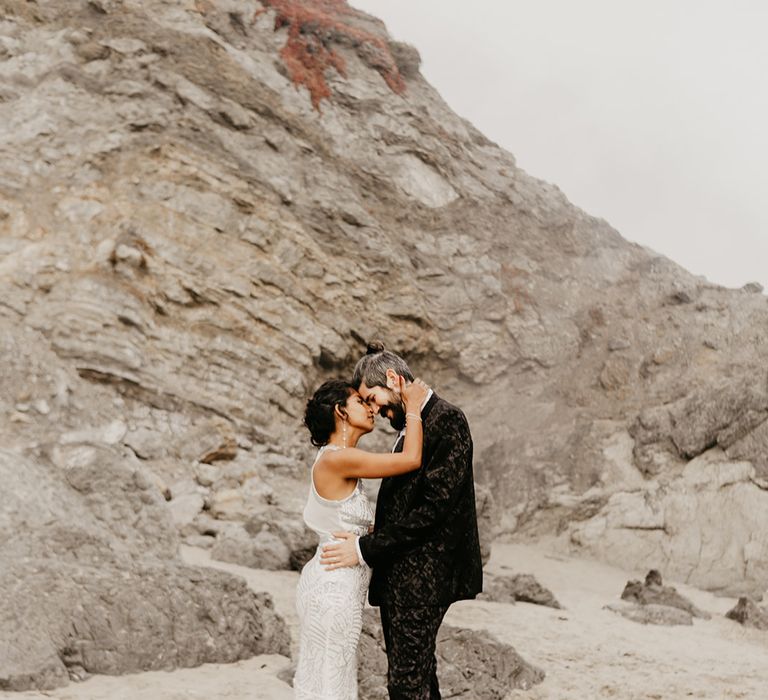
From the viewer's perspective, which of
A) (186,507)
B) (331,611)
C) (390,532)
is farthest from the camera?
(186,507)

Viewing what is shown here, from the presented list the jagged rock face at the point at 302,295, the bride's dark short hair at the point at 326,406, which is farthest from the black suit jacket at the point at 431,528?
the jagged rock face at the point at 302,295

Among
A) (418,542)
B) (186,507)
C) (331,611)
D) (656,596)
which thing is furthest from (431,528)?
(186,507)

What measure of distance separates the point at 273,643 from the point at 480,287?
682 inches

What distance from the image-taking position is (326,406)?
3861 millimetres

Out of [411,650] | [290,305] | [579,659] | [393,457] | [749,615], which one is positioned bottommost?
[579,659]

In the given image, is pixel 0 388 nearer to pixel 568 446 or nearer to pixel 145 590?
pixel 145 590

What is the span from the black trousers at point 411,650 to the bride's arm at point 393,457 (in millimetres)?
668

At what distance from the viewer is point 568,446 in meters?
18.6

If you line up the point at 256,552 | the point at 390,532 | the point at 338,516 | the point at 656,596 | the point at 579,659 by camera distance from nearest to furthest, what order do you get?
the point at 390,532
the point at 338,516
the point at 579,659
the point at 256,552
the point at 656,596

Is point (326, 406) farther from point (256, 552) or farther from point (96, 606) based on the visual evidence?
point (256, 552)

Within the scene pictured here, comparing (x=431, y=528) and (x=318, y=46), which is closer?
(x=431, y=528)

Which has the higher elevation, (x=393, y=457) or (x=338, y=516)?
(x=393, y=457)

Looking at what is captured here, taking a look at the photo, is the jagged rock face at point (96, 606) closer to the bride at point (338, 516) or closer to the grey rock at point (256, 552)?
the grey rock at point (256, 552)

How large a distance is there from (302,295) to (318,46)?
37.0 ft
